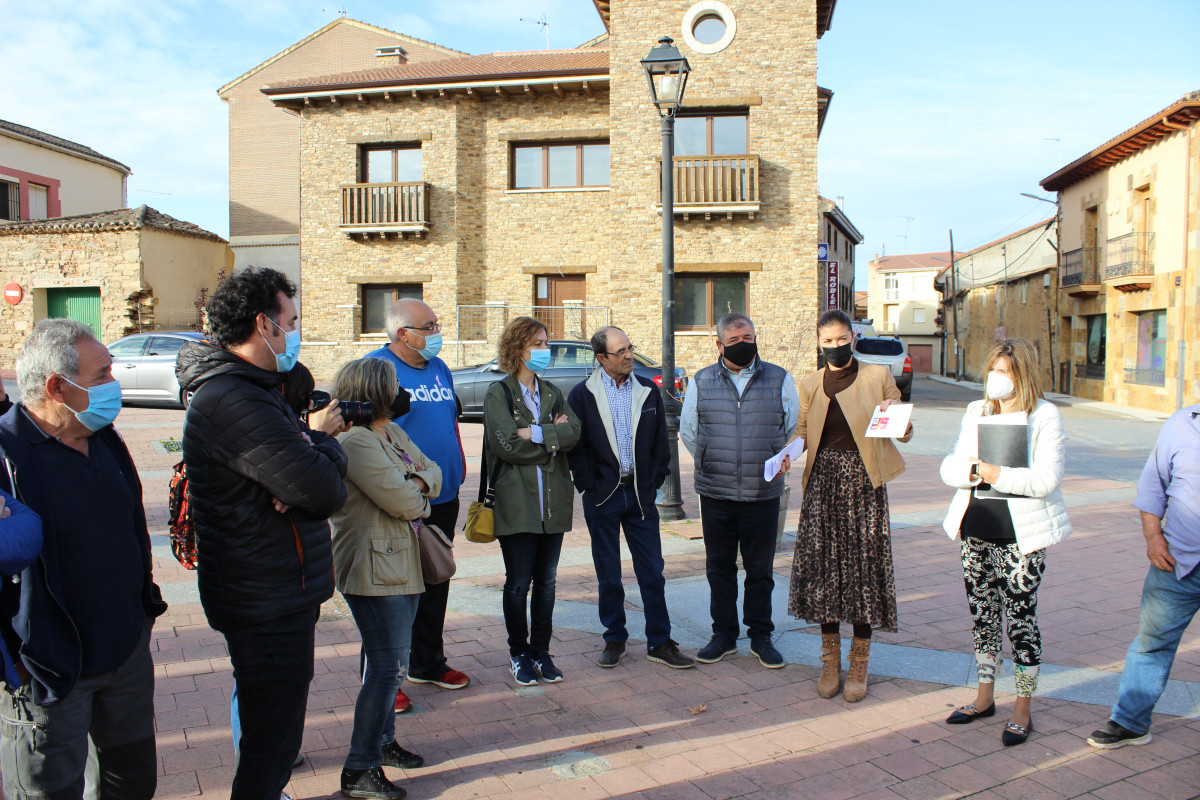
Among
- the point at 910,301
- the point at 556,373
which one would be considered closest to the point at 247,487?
the point at 556,373

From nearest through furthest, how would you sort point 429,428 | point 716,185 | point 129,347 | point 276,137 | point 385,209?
point 429,428 → point 129,347 → point 716,185 → point 385,209 → point 276,137

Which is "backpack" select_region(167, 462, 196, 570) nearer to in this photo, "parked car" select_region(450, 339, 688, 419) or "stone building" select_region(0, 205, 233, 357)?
"parked car" select_region(450, 339, 688, 419)

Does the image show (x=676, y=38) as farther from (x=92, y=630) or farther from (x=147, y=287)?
A: (x=92, y=630)

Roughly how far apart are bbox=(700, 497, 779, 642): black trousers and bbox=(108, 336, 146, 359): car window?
51.4ft

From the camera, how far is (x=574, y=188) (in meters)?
22.2

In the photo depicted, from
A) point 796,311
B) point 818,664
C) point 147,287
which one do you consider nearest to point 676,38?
point 796,311

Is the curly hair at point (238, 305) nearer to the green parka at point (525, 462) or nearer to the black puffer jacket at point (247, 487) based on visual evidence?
the black puffer jacket at point (247, 487)

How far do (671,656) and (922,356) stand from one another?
209 feet

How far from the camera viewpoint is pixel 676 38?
66.7 ft

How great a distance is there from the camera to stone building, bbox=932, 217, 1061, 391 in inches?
1264

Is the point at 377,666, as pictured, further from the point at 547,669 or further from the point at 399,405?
the point at 547,669

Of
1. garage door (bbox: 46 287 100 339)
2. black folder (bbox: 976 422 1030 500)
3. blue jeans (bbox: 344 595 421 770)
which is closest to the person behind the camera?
blue jeans (bbox: 344 595 421 770)

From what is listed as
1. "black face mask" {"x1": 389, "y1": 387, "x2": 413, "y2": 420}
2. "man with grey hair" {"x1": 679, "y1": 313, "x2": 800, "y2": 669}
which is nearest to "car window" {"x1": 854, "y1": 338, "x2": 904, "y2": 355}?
"man with grey hair" {"x1": 679, "y1": 313, "x2": 800, "y2": 669}

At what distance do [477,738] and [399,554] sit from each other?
104cm
